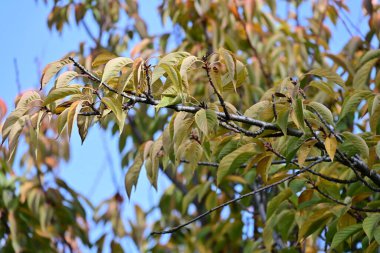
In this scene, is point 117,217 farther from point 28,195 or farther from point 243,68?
point 243,68

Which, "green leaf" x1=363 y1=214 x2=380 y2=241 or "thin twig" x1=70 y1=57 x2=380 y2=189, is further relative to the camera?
"green leaf" x1=363 y1=214 x2=380 y2=241

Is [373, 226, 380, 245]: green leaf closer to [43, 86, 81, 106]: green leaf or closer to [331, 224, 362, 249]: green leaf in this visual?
[331, 224, 362, 249]: green leaf

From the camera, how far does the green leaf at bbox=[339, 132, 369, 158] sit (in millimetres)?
1578

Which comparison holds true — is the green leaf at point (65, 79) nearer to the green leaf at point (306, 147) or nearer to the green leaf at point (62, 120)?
the green leaf at point (62, 120)

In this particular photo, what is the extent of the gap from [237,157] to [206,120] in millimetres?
260

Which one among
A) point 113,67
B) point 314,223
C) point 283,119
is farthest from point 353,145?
point 113,67

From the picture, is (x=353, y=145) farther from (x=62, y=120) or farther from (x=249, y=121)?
(x=62, y=120)

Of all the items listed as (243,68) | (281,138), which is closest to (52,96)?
(243,68)

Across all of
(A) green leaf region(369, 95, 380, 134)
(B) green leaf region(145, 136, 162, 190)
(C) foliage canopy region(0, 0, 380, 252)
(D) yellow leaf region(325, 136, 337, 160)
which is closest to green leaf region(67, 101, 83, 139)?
(C) foliage canopy region(0, 0, 380, 252)

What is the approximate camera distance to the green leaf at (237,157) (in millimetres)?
1642

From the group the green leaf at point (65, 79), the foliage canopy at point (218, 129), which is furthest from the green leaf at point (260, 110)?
the green leaf at point (65, 79)

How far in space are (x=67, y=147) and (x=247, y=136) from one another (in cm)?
222

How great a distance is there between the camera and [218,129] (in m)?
1.72

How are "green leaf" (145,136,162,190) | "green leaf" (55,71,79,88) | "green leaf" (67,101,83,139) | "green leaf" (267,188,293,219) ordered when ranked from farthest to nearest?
"green leaf" (267,188,293,219), "green leaf" (145,136,162,190), "green leaf" (55,71,79,88), "green leaf" (67,101,83,139)
